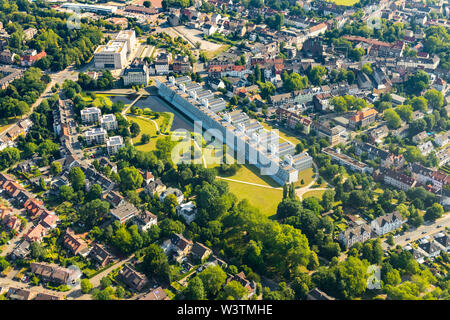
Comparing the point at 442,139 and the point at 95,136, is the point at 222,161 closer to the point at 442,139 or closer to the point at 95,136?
the point at 95,136

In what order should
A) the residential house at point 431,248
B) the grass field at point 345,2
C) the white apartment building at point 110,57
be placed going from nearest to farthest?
the residential house at point 431,248, the white apartment building at point 110,57, the grass field at point 345,2

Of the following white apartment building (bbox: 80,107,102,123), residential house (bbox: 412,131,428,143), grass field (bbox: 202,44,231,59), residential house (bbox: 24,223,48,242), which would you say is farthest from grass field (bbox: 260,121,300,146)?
residential house (bbox: 24,223,48,242)

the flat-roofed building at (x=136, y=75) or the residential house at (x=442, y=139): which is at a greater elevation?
the flat-roofed building at (x=136, y=75)

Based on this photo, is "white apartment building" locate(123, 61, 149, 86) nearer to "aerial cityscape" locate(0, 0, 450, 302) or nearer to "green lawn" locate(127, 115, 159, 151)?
"aerial cityscape" locate(0, 0, 450, 302)

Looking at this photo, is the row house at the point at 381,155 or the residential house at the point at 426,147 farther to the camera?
the residential house at the point at 426,147

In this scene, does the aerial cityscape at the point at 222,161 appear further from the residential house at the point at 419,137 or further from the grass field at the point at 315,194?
the residential house at the point at 419,137

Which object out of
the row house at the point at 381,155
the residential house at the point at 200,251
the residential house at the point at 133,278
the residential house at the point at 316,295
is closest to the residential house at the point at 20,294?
the residential house at the point at 133,278
